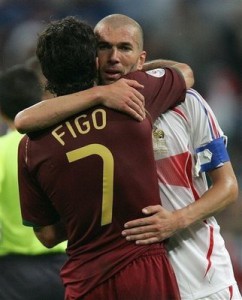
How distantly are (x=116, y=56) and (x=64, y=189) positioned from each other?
601mm

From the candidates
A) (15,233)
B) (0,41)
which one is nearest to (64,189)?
(15,233)

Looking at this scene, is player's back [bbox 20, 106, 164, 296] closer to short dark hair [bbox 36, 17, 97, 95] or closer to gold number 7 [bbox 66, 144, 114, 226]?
gold number 7 [bbox 66, 144, 114, 226]

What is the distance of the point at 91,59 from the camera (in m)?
3.09

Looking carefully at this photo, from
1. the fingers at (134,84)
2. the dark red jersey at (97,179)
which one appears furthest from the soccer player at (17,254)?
the fingers at (134,84)

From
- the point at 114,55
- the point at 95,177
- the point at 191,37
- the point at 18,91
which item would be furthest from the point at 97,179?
the point at 191,37

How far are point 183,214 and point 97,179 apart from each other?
36cm

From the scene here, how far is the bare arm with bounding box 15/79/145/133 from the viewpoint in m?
3.03

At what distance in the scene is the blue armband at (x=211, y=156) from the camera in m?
3.20

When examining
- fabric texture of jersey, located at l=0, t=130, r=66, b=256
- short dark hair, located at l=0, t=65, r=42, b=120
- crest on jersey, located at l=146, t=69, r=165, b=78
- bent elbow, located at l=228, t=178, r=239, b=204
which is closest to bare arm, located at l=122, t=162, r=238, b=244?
bent elbow, located at l=228, t=178, r=239, b=204

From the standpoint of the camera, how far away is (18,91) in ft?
16.0

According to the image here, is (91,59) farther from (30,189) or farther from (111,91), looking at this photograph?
(30,189)

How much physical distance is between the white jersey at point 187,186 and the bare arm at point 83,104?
243 millimetres

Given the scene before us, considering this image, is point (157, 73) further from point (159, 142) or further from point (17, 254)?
point (17, 254)

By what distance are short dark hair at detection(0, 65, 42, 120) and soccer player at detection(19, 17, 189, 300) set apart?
1724 mm
